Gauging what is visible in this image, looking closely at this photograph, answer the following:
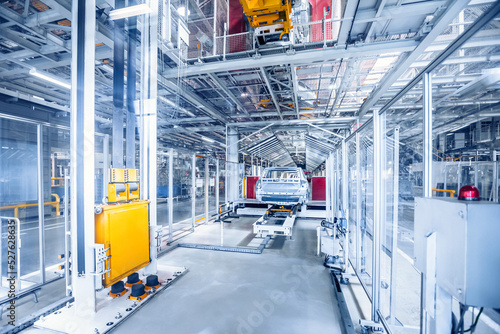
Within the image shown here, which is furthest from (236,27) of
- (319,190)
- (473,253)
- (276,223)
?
(319,190)

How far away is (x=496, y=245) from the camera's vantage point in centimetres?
92

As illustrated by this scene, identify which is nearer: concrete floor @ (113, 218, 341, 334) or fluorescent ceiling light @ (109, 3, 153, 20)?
concrete floor @ (113, 218, 341, 334)

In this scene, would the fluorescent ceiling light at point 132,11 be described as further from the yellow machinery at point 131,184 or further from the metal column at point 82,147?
the yellow machinery at point 131,184

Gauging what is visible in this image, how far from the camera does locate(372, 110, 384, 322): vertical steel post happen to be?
7.78ft

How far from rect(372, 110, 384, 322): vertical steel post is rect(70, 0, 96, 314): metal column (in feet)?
10.3

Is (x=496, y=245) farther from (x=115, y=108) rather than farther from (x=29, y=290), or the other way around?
(x=29, y=290)

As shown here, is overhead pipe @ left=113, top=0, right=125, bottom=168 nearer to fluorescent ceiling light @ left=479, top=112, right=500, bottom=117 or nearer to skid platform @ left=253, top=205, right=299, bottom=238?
skid platform @ left=253, top=205, right=299, bottom=238

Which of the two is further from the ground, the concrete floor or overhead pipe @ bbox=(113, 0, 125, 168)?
overhead pipe @ bbox=(113, 0, 125, 168)

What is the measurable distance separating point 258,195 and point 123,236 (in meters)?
5.05

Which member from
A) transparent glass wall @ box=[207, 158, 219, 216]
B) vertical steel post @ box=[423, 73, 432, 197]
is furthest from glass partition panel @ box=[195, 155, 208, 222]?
vertical steel post @ box=[423, 73, 432, 197]

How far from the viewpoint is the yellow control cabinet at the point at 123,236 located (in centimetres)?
262

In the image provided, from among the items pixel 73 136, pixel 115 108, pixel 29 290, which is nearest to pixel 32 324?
pixel 29 290

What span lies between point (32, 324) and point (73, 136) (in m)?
2.16

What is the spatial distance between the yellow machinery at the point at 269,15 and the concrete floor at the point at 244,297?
4.40 m
